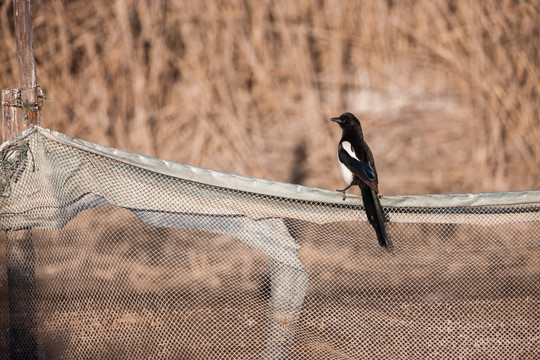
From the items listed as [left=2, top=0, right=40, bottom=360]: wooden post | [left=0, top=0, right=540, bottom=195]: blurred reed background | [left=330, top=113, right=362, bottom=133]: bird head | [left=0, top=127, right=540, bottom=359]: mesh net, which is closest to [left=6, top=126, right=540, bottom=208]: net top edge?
[left=0, top=127, right=540, bottom=359]: mesh net

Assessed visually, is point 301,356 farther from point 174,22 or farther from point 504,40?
point 504,40

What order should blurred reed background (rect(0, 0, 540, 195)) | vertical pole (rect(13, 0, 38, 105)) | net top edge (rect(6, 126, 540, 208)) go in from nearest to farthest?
net top edge (rect(6, 126, 540, 208))
vertical pole (rect(13, 0, 38, 105))
blurred reed background (rect(0, 0, 540, 195))

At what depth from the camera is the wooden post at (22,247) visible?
9.78 feet

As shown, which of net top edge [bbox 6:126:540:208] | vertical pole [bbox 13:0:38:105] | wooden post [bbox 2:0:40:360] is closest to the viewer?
net top edge [bbox 6:126:540:208]

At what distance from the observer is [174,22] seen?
6078 millimetres

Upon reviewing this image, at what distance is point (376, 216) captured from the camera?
282cm

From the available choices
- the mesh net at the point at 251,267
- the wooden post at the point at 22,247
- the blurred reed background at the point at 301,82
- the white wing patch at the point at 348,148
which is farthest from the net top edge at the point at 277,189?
the blurred reed background at the point at 301,82

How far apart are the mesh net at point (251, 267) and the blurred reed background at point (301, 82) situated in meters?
2.93

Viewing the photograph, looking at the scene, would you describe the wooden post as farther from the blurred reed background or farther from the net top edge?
the blurred reed background

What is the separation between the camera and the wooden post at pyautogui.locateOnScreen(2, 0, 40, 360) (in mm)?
2982

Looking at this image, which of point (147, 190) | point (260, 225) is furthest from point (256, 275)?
point (147, 190)

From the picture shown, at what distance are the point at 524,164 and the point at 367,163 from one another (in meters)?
3.24

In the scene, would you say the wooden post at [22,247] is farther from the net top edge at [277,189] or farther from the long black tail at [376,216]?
the long black tail at [376,216]

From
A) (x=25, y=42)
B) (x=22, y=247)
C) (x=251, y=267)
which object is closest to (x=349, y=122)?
(x=251, y=267)
